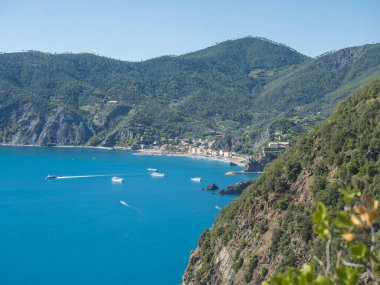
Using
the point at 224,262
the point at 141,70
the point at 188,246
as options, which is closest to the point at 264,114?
the point at 141,70

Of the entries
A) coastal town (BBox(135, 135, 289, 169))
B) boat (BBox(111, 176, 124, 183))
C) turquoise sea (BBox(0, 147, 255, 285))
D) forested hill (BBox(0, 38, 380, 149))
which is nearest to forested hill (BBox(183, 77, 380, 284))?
turquoise sea (BBox(0, 147, 255, 285))

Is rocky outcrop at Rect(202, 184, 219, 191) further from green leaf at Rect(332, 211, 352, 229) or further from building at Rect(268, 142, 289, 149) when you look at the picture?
green leaf at Rect(332, 211, 352, 229)

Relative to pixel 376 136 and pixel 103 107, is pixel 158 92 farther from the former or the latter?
pixel 376 136

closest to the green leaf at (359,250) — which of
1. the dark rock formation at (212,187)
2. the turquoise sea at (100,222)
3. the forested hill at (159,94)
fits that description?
the turquoise sea at (100,222)

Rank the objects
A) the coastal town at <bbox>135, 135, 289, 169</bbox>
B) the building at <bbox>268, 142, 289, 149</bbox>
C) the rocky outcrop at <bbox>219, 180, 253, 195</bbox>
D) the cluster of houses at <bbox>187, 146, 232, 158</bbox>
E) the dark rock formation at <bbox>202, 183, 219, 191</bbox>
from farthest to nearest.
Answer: the cluster of houses at <bbox>187, 146, 232, 158</bbox>, the coastal town at <bbox>135, 135, 289, 169</bbox>, the building at <bbox>268, 142, 289, 149</bbox>, the dark rock formation at <bbox>202, 183, 219, 191</bbox>, the rocky outcrop at <bbox>219, 180, 253, 195</bbox>

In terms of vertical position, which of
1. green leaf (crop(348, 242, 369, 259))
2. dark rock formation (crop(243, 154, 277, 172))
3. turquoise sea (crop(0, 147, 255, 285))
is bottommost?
turquoise sea (crop(0, 147, 255, 285))

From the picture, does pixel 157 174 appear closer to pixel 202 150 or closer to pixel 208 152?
pixel 208 152
